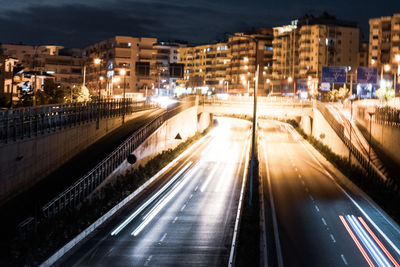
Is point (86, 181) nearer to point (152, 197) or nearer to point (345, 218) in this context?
point (152, 197)

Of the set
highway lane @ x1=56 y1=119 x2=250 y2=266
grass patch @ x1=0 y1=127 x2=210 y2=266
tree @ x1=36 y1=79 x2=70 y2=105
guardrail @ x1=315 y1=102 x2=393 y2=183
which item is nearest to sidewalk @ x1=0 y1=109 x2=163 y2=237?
grass patch @ x1=0 y1=127 x2=210 y2=266

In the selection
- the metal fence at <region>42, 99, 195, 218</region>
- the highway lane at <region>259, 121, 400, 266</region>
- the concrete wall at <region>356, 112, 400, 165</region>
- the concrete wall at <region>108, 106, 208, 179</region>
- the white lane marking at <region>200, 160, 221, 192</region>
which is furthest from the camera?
the concrete wall at <region>356, 112, 400, 165</region>

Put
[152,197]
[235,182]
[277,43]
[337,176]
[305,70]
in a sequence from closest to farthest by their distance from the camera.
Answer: [152,197] → [235,182] → [337,176] → [305,70] → [277,43]

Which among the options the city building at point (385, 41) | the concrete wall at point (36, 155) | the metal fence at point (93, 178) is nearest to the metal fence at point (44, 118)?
the concrete wall at point (36, 155)

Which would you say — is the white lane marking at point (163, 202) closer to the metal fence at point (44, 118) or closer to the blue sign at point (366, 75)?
the metal fence at point (44, 118)

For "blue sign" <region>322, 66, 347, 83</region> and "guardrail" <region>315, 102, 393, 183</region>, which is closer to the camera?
"guardrail" <region>315, 102, 393, 183</region>

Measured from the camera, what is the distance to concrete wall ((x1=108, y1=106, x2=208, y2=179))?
4242 cm

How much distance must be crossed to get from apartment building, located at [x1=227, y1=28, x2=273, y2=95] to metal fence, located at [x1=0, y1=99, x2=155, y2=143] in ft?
427

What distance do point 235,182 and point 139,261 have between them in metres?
23.1

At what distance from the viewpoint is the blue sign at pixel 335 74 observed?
237ft

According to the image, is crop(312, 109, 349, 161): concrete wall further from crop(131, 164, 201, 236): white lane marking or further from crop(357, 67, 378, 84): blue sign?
crop(131, 164, 201, 236): white lane marking

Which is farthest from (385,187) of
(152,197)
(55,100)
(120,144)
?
(55,100)

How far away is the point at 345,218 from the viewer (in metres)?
31.2

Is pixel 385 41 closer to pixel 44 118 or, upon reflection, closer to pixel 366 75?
pixel 366 75
